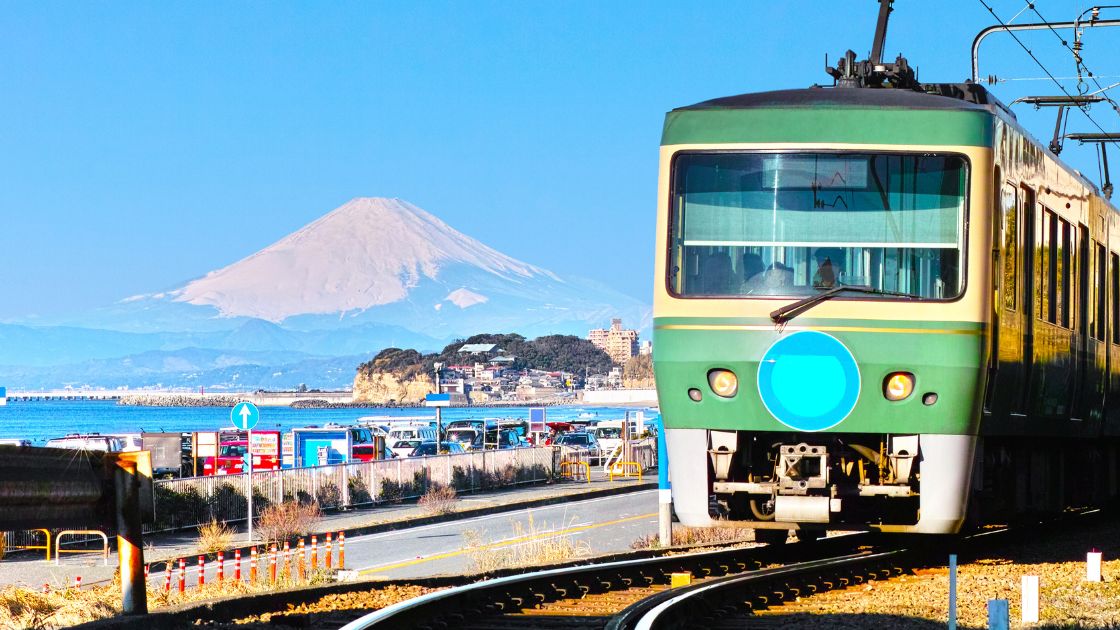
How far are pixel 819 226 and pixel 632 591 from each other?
3785mm

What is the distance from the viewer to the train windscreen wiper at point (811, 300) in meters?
12.8

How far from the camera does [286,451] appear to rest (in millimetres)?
54875

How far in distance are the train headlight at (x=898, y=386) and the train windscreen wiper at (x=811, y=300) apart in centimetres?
67

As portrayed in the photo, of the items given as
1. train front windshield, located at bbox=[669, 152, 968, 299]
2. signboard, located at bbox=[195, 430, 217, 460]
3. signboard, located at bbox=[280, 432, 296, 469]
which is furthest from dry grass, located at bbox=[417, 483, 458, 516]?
train front windshield, located at bbox=[669, 152, 968, 299]

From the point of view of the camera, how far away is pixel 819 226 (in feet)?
42.6

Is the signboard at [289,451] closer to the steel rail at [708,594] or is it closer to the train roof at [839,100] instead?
the steel rail at [708,594]

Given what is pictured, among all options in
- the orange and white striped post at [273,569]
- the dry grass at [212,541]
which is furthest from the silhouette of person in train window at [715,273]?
the dry grass at [212,541]

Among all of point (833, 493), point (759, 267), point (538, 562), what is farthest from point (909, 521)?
point (538, 562)

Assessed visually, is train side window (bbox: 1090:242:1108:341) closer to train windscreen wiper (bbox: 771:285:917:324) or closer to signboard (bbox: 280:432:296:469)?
train windscreen wiper (bbox: 771:285:917:324)

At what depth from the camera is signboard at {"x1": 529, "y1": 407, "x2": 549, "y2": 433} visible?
2475 inches

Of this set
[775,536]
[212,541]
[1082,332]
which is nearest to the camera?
[1082,332]

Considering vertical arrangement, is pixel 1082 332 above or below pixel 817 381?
above

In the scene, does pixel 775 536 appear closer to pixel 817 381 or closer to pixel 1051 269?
pixel 1051 269

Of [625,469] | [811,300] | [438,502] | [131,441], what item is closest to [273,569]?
[811,300]
